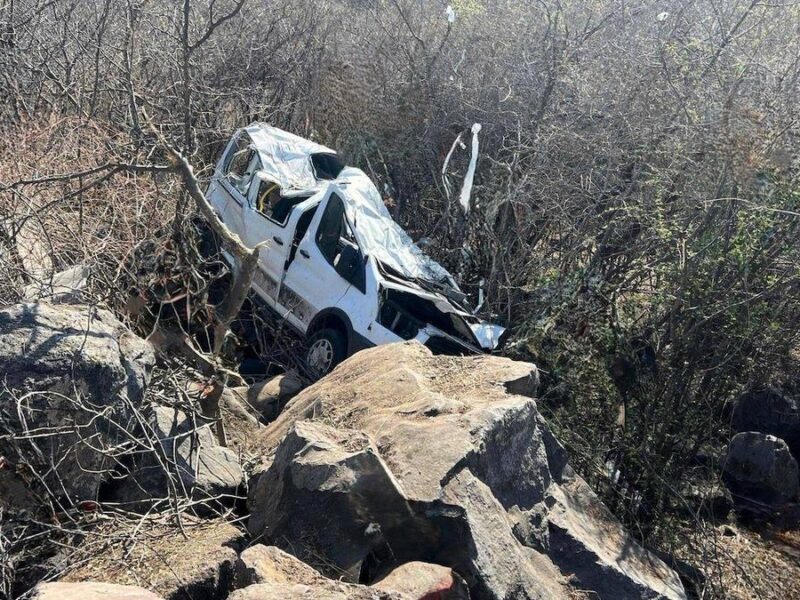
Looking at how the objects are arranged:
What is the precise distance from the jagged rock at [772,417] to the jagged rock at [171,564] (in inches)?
264

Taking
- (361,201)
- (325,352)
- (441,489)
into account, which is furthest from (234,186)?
(441,489)

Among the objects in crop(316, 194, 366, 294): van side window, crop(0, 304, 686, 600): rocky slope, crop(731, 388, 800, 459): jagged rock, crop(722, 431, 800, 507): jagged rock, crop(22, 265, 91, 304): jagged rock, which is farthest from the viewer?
crop(731, 388, 800, 459): jagged rock

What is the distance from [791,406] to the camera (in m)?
9.85

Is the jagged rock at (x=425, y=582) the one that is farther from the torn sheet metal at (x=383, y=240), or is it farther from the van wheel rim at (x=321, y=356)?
the torn sheet metal at (x=383, y=240)

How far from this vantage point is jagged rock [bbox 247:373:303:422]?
8.62m

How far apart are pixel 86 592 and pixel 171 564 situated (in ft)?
2.98

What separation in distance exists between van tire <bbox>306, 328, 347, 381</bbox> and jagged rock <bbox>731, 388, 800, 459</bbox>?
426 centimetres

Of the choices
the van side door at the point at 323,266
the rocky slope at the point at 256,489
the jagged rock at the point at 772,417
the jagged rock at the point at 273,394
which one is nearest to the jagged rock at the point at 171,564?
the rocky slope at the point at 256,489

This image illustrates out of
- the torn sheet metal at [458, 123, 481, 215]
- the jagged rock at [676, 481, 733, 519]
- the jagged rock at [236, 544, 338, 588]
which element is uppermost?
the torn sheet metal at [458, 123, 481, 215]

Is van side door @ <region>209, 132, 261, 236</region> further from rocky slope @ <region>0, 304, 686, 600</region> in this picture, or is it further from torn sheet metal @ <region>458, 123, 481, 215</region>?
rocky slope @ <region>0, 304, 686, 600</region>

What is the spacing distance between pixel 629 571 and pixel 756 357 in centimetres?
311

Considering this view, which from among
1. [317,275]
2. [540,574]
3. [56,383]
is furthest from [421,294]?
[56,383]

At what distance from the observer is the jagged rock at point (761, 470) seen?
928cm

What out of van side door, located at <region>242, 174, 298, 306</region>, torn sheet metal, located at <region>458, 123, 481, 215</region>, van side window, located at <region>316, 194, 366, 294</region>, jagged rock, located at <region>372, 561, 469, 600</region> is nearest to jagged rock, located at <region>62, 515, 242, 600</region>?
jagged rock, located at <region>372, 561, 469, 600</region>
